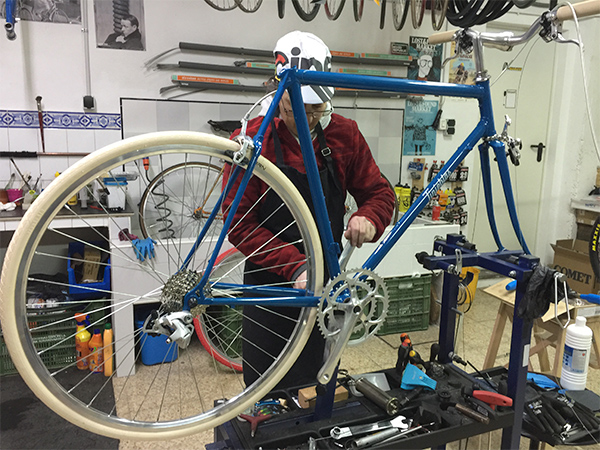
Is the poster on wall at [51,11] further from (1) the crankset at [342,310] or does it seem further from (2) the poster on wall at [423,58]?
(1) the crankset at [342,310]

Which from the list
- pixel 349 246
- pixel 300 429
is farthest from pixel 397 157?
pixel 300 429

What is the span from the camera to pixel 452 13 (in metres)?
1.51

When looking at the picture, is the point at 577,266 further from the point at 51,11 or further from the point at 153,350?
the point at 51,11

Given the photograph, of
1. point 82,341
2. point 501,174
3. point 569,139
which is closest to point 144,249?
point 82,341

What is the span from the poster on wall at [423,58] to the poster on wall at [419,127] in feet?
0.65

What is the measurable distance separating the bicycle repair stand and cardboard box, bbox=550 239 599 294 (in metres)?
2.38

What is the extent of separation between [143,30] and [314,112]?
6.72 feet

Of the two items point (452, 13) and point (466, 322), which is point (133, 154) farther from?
point (466, 322)

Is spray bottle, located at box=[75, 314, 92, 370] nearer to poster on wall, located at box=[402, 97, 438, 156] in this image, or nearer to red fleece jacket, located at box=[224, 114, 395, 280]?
red fleece jacket, located at box=[224, 114, 395, 280]

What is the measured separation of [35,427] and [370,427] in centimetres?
166

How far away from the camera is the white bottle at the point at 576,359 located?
1528mm

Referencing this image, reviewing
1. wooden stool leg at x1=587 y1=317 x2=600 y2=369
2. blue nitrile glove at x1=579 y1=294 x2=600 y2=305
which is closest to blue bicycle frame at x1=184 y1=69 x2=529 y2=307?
blue nitrile glove at x1=579 y1=294 x2=600 y2=305

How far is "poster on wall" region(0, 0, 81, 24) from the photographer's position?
2.53 meters

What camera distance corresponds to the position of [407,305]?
299 cm
